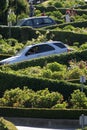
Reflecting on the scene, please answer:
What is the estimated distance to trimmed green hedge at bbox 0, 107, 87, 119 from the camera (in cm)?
2425

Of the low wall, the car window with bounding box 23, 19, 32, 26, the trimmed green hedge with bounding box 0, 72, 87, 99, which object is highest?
the car window with bounding box 23, 19, 32, 26

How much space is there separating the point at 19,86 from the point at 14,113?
9.87 ft

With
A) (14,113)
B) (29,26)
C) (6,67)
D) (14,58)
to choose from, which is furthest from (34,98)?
(29,26)

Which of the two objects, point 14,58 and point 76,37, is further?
point 76,37

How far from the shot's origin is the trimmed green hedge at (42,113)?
24.2m

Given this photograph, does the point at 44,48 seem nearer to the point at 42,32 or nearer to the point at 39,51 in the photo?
the point at 39,51

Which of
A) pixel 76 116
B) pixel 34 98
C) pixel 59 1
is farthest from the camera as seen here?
pixel 59 1

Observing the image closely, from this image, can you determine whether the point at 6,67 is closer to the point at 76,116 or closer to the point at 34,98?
the point at 34,98

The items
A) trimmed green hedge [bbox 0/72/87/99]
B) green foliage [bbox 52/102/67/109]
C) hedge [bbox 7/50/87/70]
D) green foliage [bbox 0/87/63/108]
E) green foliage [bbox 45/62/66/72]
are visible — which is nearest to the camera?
green foliage [bbox 52/102/67/109]

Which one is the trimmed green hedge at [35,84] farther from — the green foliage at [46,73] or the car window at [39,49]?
the car window at [39,49]

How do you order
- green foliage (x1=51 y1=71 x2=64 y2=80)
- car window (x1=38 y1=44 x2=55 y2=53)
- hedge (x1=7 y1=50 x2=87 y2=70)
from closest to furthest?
green foliage (x1=51 y1=71 x2=64 y2=80), hedge (x1=7 y1=50 x2=87 y2=70), car window (x1=38 y1=44 x2=55 y2=53)

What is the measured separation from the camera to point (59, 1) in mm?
73188

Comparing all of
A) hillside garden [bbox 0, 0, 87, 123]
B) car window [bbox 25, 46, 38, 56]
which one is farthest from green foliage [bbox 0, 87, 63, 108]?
car window [bbox 25, 46, 38, 56]

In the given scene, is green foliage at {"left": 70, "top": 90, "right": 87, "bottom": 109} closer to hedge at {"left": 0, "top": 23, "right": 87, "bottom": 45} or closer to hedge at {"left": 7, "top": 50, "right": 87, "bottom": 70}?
hedge at {"left": 7, "top": 50, "right": 87, "bottom": 70}
